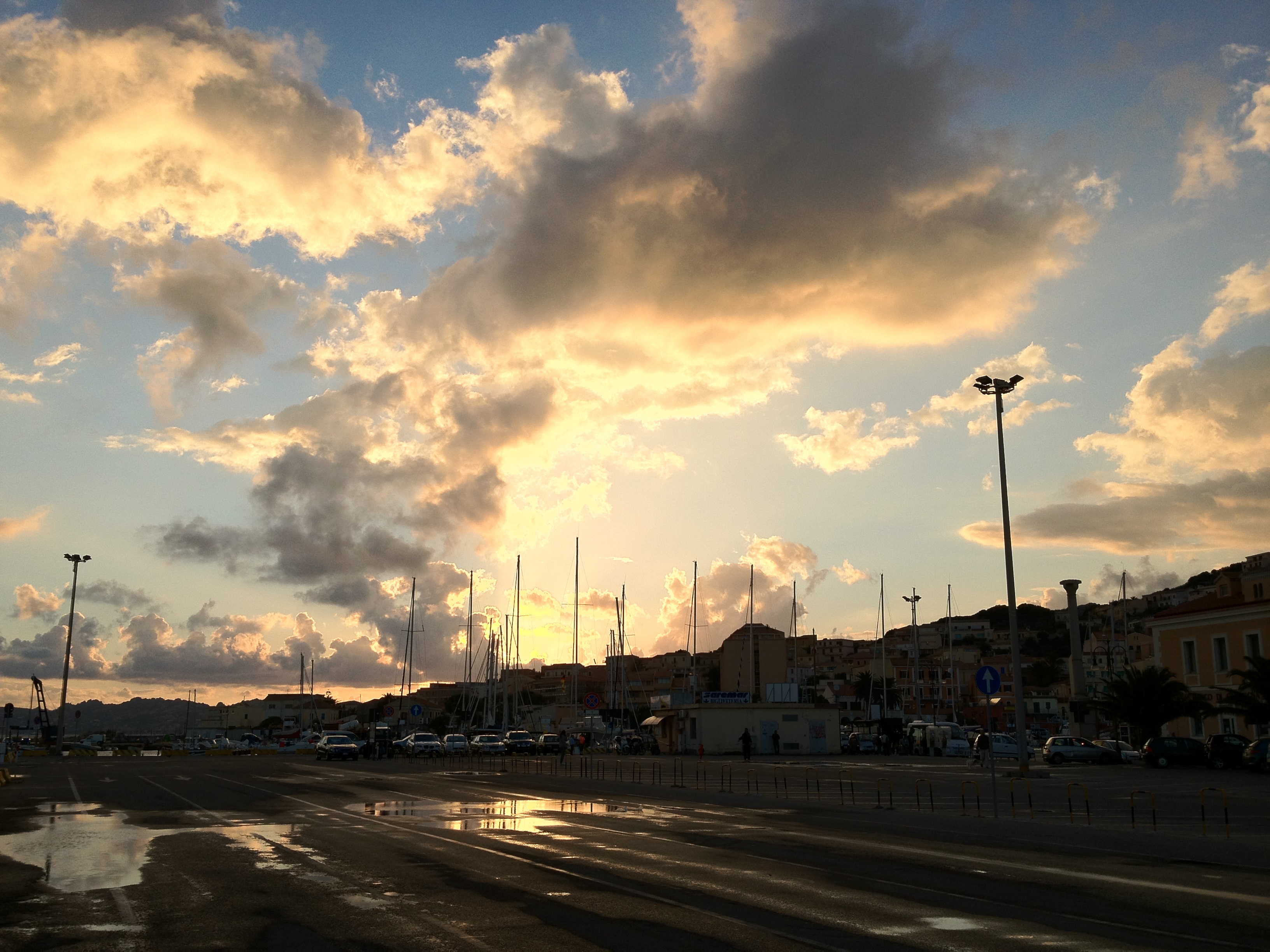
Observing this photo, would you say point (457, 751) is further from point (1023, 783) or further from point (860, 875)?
point (860, 875)

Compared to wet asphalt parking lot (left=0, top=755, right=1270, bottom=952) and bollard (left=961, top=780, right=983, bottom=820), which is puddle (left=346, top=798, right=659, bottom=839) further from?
bollard (left=961, top=780, right=983, bottom=820)

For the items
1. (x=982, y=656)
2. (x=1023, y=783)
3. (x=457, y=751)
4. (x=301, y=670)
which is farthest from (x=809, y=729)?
(x=982, y=656)

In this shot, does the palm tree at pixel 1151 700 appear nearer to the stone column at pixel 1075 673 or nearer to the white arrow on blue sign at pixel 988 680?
the stone column at pixel 1075 673

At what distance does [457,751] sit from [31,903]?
5607 cm

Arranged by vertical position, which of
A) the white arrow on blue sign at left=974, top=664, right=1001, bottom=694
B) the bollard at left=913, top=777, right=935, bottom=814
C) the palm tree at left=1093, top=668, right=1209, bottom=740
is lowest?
the bollard at left=913, top=777, right=935, bottom=814

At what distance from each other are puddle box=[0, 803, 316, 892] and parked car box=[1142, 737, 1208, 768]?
40.4 m

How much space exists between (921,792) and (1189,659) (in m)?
38.1

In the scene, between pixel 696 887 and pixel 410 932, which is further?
pixel 696 887

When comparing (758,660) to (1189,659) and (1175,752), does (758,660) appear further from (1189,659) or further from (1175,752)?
(1175,752)

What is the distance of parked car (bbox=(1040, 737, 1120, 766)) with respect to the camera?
52.0m

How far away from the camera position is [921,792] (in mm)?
31688

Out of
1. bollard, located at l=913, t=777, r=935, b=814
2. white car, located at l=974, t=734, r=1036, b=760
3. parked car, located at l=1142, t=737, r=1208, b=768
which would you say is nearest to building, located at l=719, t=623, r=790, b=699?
white car, located at l=974, t=734, r=1036, b=760

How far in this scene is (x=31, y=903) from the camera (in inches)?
461

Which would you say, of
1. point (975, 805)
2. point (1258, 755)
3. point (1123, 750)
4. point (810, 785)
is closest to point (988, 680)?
point (975, 805)
